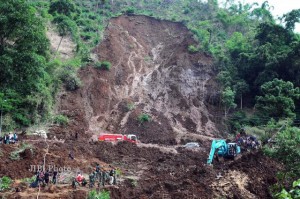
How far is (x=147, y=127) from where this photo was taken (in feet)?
121

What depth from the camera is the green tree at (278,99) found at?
36312mm

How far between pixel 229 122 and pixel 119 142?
51.4 ft

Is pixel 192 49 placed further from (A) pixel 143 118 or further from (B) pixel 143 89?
(A) pixel 143 118

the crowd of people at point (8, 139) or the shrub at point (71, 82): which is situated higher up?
the shrub at point (71, 82)

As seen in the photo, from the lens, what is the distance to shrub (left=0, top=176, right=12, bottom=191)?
56.1 feet

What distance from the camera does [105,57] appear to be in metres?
46.7

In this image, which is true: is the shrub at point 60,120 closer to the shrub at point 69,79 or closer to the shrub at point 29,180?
the shrub at point 69,79

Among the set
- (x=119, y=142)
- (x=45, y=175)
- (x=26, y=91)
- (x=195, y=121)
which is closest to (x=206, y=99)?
(x=195, y=121)

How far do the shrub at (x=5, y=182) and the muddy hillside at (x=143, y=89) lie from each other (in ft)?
40.1

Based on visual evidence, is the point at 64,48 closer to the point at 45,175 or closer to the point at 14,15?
the point at 14,15

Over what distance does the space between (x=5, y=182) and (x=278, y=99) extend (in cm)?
2835

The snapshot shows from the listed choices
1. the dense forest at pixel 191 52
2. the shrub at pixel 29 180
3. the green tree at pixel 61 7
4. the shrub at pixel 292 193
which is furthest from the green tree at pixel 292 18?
the shrub at pixel 292 193

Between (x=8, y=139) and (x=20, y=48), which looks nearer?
(x=8, y=139)

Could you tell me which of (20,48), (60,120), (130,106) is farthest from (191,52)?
(20,48)
